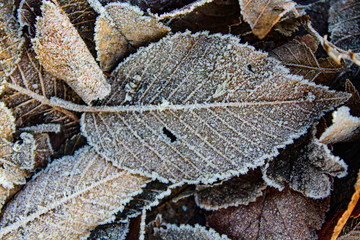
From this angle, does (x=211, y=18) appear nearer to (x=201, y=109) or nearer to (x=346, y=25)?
(x=201, y=109)

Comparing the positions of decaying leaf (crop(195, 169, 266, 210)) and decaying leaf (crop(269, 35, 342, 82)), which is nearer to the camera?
decaying leaf (crop(269, 35, 342, 82))

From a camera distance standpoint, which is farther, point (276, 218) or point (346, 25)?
point (346, 25)

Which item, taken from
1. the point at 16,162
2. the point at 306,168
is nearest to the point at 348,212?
the point at 306,168

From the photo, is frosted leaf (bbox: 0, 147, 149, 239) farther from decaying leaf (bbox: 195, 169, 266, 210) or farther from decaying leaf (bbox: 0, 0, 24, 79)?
decaying leaf (bbox: 0, 0, 24, 79)

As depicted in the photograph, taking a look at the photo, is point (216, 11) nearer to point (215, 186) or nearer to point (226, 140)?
point (226, 140)

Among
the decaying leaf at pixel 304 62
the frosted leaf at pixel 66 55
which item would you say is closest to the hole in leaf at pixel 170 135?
the frosted leaf at pixel 66 55

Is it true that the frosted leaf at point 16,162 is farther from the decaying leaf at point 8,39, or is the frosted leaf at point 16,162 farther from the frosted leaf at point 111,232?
the frosted leaf at point 111,232

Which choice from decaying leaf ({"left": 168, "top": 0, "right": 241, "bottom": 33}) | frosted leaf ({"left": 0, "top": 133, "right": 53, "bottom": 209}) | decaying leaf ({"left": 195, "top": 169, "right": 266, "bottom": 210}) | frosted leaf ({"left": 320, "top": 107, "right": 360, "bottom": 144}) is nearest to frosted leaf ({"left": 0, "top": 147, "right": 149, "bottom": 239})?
frosted leaf ({"left": 0, "top": 133, "right": 53, "bottom": 209})
